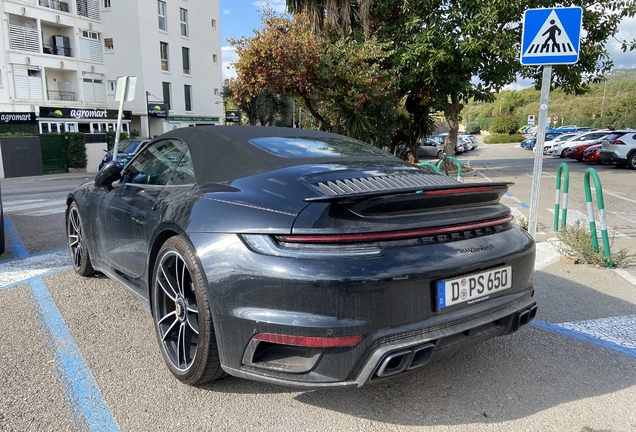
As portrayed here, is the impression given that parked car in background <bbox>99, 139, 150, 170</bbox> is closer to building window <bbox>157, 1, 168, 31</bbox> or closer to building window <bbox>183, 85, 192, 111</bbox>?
building window <bbox>157, 1, 168, 31</bbox>

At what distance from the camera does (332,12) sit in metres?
15.4

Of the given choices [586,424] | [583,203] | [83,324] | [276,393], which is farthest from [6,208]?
[583,203]

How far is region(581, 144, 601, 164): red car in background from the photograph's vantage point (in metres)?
23.0

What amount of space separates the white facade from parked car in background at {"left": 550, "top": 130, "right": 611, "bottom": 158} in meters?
26.5

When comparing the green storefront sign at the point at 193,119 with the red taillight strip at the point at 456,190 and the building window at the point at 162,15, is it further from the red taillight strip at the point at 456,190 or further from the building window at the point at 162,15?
the red taillight strip at the point at 456,190

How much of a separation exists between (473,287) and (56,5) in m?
37.8

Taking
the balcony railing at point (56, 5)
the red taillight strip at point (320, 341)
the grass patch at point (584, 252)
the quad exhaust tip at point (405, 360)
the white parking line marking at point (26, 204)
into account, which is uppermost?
the balcony railing at point (56, 5)

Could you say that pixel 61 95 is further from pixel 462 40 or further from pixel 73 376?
pixel 73 376

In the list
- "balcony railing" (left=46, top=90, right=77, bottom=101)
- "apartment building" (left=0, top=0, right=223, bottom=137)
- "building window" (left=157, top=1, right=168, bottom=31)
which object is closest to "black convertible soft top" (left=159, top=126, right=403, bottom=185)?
"apartment building" (left=0, top=0, right=223, bottom=137)

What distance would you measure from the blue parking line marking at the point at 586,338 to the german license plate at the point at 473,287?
1262 mm

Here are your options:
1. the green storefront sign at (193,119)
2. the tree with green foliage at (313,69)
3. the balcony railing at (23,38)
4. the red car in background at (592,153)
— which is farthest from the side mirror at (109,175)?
the green storefront sign at (193,119)

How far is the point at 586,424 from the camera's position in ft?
7.97

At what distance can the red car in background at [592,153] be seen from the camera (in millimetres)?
22961

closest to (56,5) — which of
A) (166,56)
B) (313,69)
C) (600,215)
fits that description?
(166,56)
